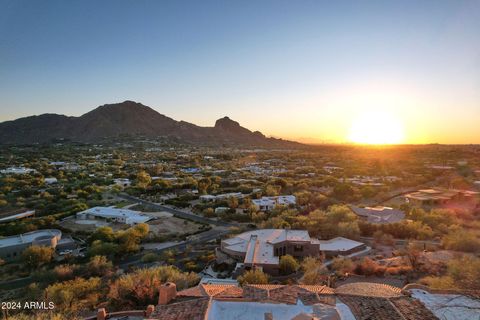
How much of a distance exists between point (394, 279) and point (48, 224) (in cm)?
2766

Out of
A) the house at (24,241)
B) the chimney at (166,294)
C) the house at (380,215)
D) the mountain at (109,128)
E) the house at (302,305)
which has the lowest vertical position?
the house at (24,241)

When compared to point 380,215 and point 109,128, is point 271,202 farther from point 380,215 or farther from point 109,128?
point 109,128

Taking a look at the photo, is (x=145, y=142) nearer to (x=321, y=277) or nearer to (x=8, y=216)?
(x=8, y=216)

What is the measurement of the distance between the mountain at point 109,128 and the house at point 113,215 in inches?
4512

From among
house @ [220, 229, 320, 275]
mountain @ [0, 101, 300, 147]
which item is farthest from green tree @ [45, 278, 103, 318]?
mountain @ [0, 101, 300, 147]

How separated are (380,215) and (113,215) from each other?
24705 millimetres

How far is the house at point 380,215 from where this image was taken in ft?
91.1

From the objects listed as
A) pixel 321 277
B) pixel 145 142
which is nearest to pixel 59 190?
pixel 321 277

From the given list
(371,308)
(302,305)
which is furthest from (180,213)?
(371,308)

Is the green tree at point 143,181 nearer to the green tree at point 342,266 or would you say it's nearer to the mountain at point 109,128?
the green tree at point 342,266

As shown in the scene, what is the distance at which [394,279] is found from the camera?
1603 centimetres

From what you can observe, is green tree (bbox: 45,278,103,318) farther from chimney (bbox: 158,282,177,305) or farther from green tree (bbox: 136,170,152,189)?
green tree (bbox: 136,170,152,189)

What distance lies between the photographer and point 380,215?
95.2 ft

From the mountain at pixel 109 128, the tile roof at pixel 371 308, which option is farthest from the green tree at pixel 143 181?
the mountain at pixel 109 128
